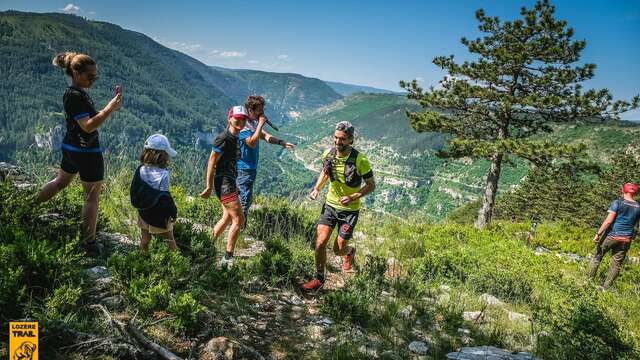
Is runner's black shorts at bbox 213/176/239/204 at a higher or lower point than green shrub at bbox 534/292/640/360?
higher

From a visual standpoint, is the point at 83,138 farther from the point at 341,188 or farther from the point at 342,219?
the point at 342,219

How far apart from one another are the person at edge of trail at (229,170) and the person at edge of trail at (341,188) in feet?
3.33

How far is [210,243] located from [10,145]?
654ft

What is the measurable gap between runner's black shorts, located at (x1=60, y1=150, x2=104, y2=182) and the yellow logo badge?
189 centimetres

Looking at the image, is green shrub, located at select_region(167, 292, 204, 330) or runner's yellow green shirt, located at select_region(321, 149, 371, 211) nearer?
green shrub, located at select_region(167, 292, 204, 330)

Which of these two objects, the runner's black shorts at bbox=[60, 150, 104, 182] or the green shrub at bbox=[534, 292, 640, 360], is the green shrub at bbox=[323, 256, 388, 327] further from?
the runner's black shorts at bbox=[60, 150, 104, 182]

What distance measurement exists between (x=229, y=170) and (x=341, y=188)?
1466 millimetres

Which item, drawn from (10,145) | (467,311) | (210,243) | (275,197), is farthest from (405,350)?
(10,145)

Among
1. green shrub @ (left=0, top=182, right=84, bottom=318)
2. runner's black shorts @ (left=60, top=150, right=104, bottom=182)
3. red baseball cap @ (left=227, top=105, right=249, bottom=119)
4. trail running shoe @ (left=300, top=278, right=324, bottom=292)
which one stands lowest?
trail running shoe @ (left=300, top=278, right=324, bottom=292)

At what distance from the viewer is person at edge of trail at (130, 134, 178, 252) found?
12.2 feet

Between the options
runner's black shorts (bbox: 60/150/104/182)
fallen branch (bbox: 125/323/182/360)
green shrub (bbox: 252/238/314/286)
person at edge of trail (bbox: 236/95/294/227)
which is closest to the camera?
fallen branch (bbox: 125/323/182/360)

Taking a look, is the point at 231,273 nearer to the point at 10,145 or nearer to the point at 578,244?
the point at 578,244

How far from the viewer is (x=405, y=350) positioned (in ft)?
10.9

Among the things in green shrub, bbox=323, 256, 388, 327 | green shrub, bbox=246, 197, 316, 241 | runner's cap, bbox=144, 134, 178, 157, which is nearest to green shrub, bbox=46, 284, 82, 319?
runner's cap, bbox=144, 134, 178, 157
